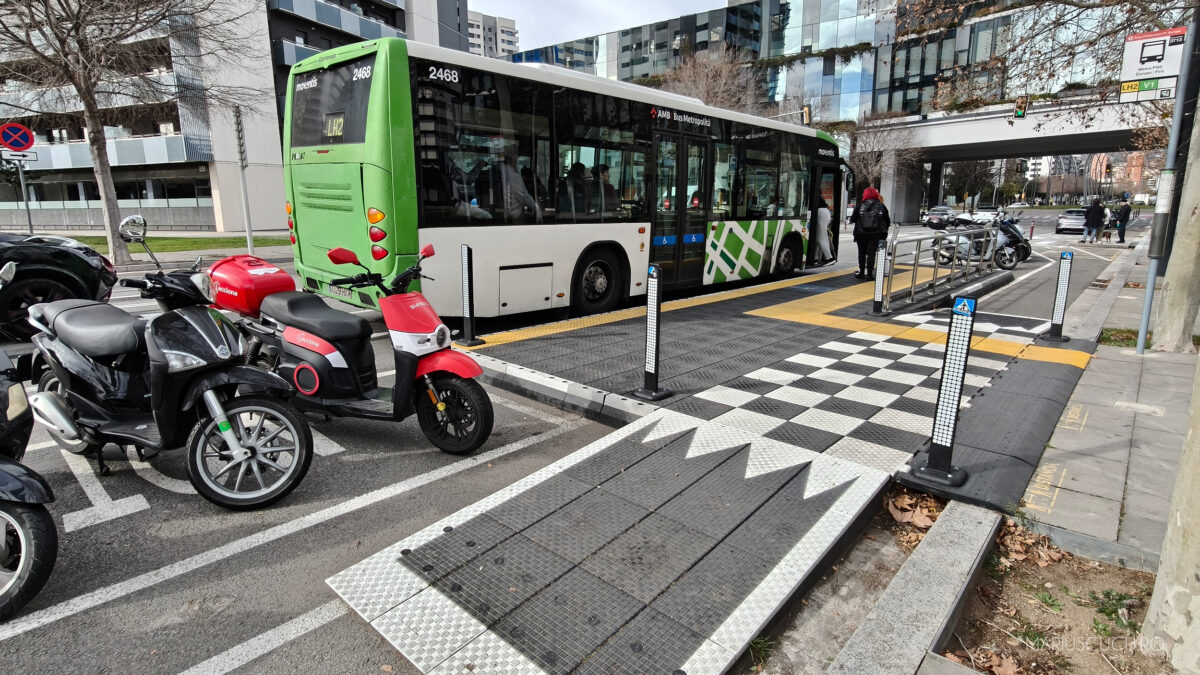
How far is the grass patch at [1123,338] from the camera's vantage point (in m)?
7.68

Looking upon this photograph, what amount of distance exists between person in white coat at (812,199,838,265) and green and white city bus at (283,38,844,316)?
13.2 ft

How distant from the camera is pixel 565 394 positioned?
217 inches

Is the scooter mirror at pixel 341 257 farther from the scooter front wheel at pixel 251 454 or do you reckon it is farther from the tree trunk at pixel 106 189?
the tree trunk at pixel 106 189

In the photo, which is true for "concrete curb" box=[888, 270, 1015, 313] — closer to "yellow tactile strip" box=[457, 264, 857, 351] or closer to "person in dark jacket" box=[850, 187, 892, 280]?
"person in dark jacket" box=[850, 187, 892, 280]

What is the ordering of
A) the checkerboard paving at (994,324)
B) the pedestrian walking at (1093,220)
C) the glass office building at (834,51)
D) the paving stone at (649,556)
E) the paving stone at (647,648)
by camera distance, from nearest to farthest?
1. the paving stone at (647,648)
2. the paving stone at (649,556)
3. the checkerboard paving at (994,324)
4. the pedestrian walking at (1093,220)
5. the glass office building at (834,51)

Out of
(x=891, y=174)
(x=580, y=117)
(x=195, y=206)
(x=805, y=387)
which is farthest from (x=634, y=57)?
(x=805, y=387)

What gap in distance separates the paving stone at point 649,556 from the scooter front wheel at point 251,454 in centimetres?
181

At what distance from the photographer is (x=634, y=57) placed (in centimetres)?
5850

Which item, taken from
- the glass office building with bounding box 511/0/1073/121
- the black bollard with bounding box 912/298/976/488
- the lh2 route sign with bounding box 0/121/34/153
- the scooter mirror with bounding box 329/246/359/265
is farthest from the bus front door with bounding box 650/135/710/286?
the glass office building with bounding box 511/0/1073/121

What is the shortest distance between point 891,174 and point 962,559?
48.7 m

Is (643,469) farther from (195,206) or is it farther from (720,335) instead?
(195,206)

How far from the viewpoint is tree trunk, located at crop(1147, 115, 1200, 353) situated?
675 cm

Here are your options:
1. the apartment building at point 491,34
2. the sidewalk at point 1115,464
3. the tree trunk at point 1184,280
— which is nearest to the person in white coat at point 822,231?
the tree trunk at point 1184,280

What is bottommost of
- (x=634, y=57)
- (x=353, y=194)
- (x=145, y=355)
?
(x=145, y=355)
